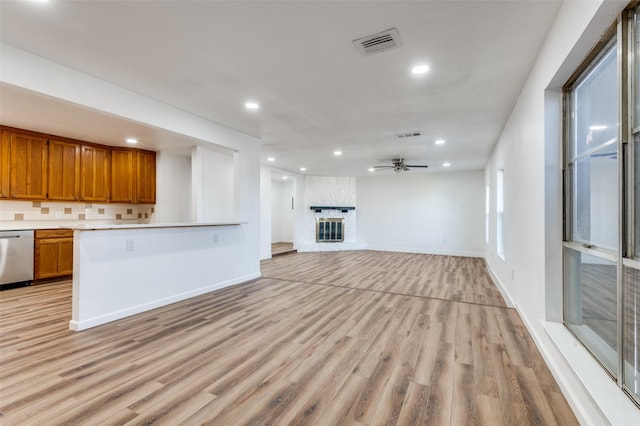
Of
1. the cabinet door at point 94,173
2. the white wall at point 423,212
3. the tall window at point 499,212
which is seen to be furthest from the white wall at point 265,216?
the tall window at point 499,212

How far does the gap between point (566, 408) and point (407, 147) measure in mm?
4581

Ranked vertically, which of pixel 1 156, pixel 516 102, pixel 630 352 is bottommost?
pixel 630 352

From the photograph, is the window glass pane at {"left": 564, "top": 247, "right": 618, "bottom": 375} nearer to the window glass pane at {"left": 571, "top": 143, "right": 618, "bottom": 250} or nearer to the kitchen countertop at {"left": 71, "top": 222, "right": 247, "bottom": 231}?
the window glass pane at {"left": 571, "top": 143, "right": 618, "bottom": 250}

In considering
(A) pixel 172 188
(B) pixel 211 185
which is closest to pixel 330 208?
(B) pixel 211 185

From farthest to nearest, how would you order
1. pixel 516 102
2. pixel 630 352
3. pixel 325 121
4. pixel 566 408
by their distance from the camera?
pixel 325 121, pixel 516 102, pixel 566 408, pixel 630 352

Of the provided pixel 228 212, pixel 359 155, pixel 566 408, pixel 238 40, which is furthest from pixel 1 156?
pixel 566 408

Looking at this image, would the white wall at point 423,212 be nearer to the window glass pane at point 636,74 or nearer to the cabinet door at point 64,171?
the cabinet door at point 64,171

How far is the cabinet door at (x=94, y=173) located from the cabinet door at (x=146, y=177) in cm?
49

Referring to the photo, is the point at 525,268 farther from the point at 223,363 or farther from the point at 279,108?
the point at 279,108

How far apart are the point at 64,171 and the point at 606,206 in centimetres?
665

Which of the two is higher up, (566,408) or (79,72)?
(79,72)

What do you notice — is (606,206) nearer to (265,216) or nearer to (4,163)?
(4,163)

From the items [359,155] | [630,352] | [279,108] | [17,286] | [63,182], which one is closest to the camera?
[630,352]

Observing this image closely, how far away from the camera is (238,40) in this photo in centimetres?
222
